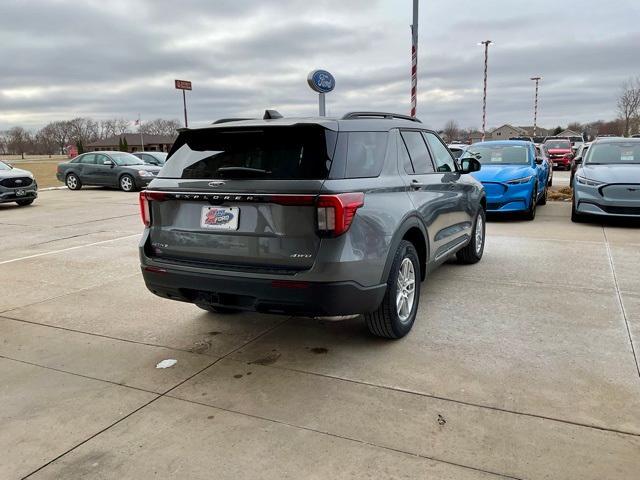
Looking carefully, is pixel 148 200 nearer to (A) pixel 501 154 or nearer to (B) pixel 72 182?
(A) pixel 501 154

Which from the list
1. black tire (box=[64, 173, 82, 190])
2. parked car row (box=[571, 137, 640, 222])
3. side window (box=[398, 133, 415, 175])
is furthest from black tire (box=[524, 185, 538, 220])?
black tire (box=[64, 173, 82, 190])

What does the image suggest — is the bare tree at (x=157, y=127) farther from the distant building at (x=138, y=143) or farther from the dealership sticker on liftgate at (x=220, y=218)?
the dealership sticker on liftgate at (x=220, y=218)

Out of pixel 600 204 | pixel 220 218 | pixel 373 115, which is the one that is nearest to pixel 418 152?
pixel 373 115

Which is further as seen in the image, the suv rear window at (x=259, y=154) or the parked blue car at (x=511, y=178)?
the parked blue car at (x=511, y=178)

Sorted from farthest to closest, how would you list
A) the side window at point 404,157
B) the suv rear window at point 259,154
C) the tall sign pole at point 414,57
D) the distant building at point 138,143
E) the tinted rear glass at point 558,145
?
1. the distant building at point 138,143
2. the tinted rear glass at point 558,145
3. the tall sign pole at point 414,57
4. the side window at point 404,157
5. the suv rear window at point 259,154

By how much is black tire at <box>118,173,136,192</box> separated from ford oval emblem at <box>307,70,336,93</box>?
981 centimetres

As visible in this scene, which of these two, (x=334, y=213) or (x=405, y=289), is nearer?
(x=334, y=213)

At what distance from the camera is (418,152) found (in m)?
4.81

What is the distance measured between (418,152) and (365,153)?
3.85 ft

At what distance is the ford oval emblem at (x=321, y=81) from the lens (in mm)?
11852

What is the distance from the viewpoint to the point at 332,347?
4094 millimetres

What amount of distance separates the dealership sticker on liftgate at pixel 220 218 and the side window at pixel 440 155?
2.52 m

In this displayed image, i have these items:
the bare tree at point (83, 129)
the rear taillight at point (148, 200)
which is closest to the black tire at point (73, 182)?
the rear taillight at point (148, 200)

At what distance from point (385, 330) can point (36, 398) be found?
2.45 meters
